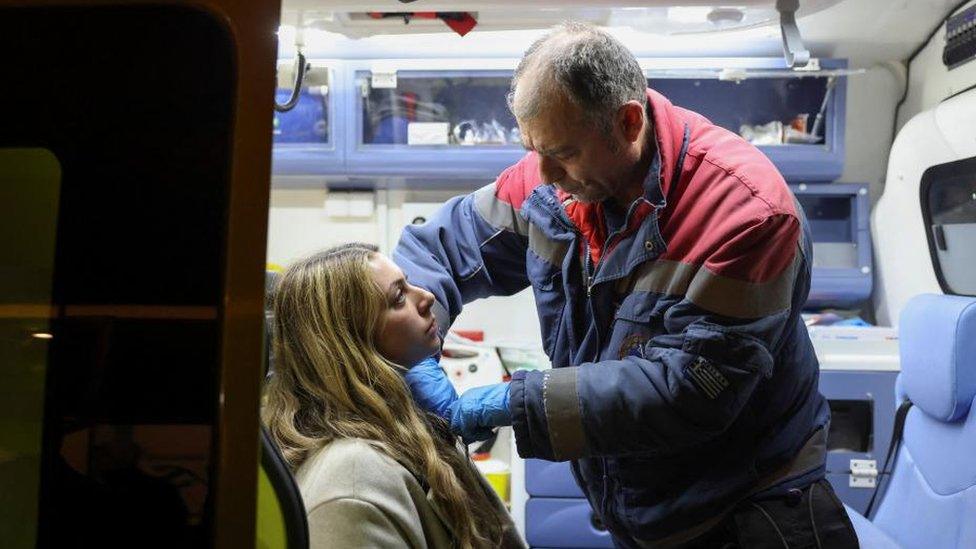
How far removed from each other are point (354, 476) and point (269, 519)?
426 millimetres

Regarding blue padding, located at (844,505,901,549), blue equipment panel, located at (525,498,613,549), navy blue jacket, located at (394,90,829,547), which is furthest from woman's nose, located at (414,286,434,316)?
blue equipment panel, located at (525,498,613,549)

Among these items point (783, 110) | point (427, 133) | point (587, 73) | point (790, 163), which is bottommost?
point (587, 73)

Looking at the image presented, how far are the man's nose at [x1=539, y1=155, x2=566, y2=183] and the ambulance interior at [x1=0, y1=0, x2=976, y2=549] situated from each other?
305 mm

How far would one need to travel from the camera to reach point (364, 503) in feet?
4.31

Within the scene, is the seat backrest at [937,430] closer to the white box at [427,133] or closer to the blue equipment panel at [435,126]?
the blue equipment panel at [435,126]

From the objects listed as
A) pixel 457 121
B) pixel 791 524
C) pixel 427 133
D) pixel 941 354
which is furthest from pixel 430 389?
pixel 457 121

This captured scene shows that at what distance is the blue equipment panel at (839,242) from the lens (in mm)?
3576

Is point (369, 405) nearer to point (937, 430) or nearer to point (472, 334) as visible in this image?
point (937, 430)

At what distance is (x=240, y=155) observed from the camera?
A: 81 cm

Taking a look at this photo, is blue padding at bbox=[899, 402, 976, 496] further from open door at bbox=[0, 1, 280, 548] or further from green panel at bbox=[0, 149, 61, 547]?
green panel at bbox=[0, 149, 61, 547]

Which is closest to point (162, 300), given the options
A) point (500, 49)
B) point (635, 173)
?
point (635, 173)

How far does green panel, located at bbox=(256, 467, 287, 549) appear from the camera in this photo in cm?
93

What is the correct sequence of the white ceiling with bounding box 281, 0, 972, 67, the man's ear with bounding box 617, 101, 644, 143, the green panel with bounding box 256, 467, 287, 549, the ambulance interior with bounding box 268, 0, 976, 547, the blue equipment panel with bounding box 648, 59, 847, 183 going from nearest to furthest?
the green panel with bounding box 256, 467, 287, 549
the man's ear with bounding box 617, 101, 644, 143
the white ceiling with bounding box 281, 0, 972, 67
the ambulance interior with bounding box 268, 0, 976, 547
the blue equipment panel with bounding box 648, 59, 847, 183

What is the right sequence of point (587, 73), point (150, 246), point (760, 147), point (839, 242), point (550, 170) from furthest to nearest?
point (839, 242) < point (760, 147) < point (550, 170) < point (587, 73) < point (150, 246)
